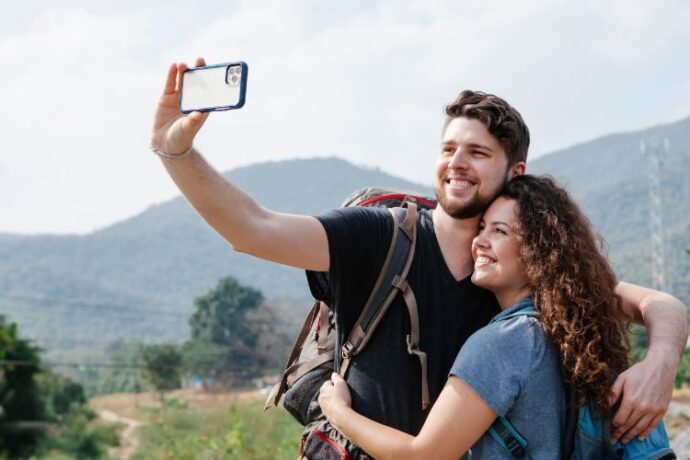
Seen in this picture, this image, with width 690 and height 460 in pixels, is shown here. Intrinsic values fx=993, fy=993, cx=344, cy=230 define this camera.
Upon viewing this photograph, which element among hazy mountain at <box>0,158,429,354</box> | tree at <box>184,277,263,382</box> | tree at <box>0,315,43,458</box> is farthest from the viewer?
hazy mountain at <box>0,158,429,354</box>

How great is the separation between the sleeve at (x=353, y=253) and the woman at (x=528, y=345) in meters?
0.24

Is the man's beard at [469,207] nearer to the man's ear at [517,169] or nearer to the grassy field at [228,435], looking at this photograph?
the man's ear at [517,169]

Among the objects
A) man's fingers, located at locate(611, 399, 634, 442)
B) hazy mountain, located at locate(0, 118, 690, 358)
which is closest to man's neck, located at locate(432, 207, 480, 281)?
man's fingers, located at locate(611, 399, 634, 442)

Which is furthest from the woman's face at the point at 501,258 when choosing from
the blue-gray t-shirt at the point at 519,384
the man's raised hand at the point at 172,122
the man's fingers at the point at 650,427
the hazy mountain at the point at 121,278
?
the hazy mountain at the point at 121,278

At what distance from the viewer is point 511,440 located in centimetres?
241

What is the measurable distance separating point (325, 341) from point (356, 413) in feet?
1.35

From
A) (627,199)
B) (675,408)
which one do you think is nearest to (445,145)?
(675,408)

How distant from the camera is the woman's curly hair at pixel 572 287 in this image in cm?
244

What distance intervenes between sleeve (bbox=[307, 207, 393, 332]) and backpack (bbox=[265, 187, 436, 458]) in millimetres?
23

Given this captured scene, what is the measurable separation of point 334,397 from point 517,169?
87 centimetres

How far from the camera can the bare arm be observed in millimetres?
2443

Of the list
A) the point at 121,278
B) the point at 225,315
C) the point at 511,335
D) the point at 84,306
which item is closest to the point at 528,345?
the point at 511,335

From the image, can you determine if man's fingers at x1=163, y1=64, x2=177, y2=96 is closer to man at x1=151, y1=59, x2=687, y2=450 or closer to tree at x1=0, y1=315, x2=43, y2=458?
man at x1=151, y1=59, x2=687, y2=450

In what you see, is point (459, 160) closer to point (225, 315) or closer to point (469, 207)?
point (469, 207)
